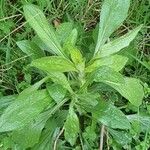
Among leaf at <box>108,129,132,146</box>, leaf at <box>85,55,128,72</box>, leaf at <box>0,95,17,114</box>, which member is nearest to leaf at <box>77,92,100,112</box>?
leaf at <box>85,55,128,72</box>

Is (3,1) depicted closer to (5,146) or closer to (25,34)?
(25,34)

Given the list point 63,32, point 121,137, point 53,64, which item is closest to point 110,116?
point 121,137

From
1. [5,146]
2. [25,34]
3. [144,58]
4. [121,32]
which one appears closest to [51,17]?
[25,34]

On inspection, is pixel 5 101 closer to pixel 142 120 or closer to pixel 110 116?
pixel 110 116

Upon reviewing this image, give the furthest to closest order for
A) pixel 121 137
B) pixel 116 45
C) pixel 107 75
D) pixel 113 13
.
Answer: pixel 121 137 < pixel 113 13 < pixel 116 45 < pixel 107 75

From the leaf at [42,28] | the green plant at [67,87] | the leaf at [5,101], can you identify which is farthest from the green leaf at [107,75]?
the leaf at [5,101]

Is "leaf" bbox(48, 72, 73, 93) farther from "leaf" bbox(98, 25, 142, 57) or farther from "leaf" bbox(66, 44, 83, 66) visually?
"leaf" bbox(98, 25, 142, 57)
